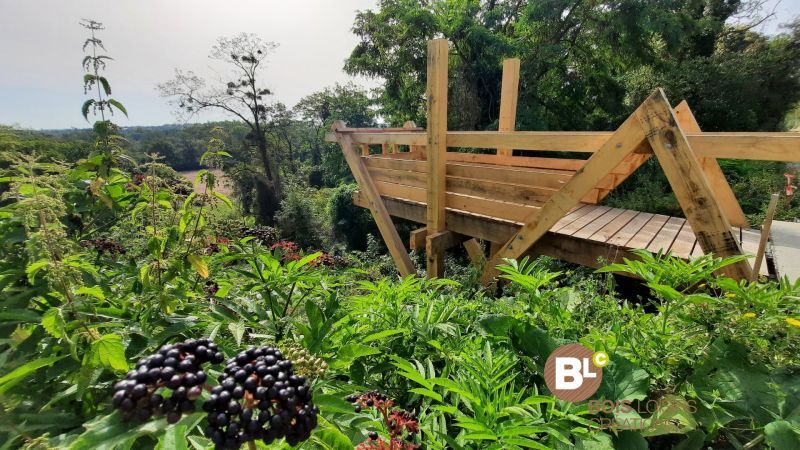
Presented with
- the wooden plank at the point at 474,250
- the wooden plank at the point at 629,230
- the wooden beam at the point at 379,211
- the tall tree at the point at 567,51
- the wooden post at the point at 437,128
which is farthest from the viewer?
the tall tree at the point at 567,51

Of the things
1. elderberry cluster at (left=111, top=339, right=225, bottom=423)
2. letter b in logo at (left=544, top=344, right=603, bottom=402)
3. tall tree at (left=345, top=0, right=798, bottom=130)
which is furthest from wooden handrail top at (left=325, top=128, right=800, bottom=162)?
tall tree at (left=345, top=0, right=798, bottom=130)

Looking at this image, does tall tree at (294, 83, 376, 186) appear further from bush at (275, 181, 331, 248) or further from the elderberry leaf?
the elderberry leaf

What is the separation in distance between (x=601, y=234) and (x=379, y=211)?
7.91 ft

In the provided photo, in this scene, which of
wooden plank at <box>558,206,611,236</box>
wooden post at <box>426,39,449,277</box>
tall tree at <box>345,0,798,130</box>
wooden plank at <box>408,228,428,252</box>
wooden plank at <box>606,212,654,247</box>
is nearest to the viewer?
wooden plank at <box>606,212,654,247</box>

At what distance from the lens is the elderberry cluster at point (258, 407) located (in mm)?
500

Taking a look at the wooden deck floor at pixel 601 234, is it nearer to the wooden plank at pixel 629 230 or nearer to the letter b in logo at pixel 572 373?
the wooden plank at pixel 629 230

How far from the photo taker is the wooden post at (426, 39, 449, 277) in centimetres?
305

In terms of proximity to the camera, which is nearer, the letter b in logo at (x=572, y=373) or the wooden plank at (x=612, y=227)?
the letter b in logo at (x=572, y=373)

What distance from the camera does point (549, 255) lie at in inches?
119

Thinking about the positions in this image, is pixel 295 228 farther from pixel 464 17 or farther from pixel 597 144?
pixel 597 144

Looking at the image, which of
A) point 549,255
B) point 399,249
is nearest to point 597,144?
point 549,255

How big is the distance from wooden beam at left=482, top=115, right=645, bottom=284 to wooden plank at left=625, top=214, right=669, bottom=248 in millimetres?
630

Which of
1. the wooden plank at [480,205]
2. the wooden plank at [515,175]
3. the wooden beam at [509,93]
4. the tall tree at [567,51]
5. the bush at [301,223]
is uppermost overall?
the tall tree at [567,51]

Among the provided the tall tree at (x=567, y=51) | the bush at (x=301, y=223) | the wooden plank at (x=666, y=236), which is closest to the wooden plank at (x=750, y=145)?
the wooden plank at (x=666, y=236)
